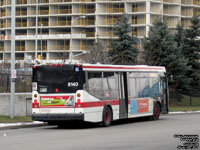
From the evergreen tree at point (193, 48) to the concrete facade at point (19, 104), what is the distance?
28683mm

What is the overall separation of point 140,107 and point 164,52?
21.8 m

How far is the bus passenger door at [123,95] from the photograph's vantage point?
2458 centimetres

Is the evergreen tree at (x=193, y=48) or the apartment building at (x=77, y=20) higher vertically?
the apartment building at (x=77, y=20)

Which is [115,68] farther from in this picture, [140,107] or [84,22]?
[84,22]

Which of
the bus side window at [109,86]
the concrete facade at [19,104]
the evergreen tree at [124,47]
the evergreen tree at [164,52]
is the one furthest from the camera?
the evergreen tree at [124,47]

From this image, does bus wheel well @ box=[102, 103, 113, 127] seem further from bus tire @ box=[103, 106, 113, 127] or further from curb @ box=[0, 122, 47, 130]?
curb @ box=[0, 122, 47, 130]

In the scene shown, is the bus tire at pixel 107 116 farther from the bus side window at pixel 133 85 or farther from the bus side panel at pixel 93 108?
the bus side window at pixel 133 85

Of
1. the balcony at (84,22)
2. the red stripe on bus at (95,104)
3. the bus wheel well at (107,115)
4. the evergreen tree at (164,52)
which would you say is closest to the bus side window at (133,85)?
the red stripe on bus at (95,104)

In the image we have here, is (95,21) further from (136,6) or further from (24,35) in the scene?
(24,35)

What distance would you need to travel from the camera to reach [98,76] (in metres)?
22.7

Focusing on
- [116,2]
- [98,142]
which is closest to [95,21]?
[116,2]

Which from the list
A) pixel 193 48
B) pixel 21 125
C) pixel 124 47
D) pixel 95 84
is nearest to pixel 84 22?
pixel 193 48

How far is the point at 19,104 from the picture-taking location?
27797 mm

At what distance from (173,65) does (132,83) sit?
900 inches
